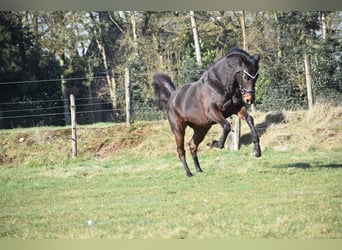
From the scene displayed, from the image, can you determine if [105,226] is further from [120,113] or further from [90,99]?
[90,99]

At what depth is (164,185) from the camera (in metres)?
5.55

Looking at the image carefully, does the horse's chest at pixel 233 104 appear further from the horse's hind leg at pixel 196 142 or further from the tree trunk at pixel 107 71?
the tree trunk at pixel 107 71

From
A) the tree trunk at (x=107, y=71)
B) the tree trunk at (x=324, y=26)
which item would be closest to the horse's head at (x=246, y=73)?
the tree trunk at (x=324, y=26)

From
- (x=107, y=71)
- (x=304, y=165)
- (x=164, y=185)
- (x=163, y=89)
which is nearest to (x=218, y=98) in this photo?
(x=164, y=185)

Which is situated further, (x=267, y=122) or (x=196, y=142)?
(x=267, y=122)

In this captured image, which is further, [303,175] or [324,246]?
[303,175]

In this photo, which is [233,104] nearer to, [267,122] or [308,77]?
[267,122]

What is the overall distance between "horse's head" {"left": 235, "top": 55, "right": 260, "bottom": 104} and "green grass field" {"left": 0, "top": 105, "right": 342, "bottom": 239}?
822mm

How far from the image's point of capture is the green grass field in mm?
3771

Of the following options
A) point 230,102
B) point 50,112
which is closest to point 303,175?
point 230,102

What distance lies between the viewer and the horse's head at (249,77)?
5156 millimetres

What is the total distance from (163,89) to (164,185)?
144 centimetres

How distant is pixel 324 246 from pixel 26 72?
776 cm

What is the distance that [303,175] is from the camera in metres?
5.55
